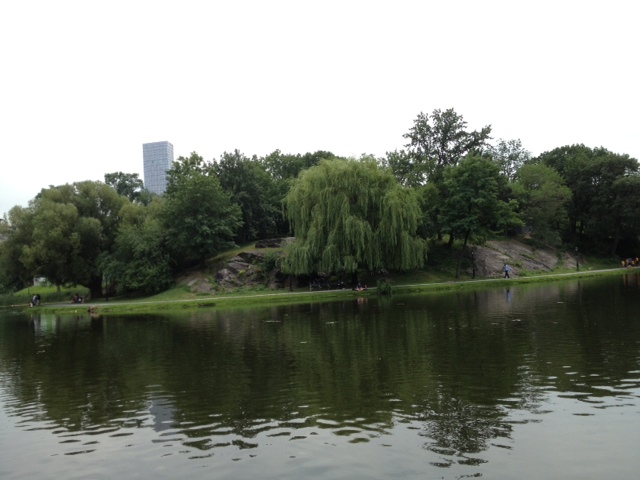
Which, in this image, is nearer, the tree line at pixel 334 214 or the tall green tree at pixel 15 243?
the tree line at pixel 334 214

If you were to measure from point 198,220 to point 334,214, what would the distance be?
17.0 metres

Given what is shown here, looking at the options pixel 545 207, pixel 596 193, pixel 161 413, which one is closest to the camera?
pixel 161 413

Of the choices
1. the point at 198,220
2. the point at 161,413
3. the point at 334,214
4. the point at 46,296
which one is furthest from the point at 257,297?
the point at 46,296

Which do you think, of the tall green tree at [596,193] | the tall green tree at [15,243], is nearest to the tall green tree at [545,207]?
the tall green tree at [596,193]

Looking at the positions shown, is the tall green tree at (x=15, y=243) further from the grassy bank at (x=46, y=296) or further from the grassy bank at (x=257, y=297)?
the grassy bank at (x=257, y=297)

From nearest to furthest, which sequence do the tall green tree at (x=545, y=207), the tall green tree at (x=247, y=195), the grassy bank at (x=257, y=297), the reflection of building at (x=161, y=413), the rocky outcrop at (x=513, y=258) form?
the reflection of building at (x=161, y=413) < the grassy bank at (x=257, y=297) < the rocky outcrop at (x=513, y=258) < the tall green tree at (x=545, y=207) < the tall green tree at (x=247, y=195)

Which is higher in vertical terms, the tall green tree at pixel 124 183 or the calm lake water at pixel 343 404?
the tall green tree at pixel 124 183

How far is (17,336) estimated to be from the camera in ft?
99.7

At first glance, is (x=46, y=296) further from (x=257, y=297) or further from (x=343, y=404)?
(x=343, y=404)

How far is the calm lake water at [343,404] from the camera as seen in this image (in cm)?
827

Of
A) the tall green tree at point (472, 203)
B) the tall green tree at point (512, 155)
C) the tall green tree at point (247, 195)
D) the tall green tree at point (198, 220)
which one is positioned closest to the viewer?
the tall green tree at point (472, 203)

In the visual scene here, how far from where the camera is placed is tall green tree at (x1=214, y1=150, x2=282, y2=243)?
2591 inches

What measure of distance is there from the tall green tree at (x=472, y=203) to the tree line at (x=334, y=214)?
145mm

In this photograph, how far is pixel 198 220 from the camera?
2178 inches
